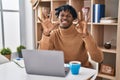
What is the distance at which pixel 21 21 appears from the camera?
3.41 m

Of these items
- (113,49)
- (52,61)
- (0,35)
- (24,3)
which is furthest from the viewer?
(24,3)

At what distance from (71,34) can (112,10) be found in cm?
118

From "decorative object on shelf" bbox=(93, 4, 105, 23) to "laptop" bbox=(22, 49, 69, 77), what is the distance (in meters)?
1.46

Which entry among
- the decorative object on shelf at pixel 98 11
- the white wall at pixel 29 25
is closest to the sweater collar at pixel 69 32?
the decorative object on shelf at pixel 98 11

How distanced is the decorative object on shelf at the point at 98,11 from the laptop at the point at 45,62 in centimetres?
146

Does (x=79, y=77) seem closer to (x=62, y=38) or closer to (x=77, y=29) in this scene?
(x=62, y=38)

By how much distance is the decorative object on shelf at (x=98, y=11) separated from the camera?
259cm

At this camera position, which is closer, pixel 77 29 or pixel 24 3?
pixel 77 29

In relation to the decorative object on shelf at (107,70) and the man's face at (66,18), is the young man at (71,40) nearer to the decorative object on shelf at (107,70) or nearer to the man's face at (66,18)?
the man's face at (66,18)

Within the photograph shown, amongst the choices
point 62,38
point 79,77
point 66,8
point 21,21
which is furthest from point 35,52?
point 21,21

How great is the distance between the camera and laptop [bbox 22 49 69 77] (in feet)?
4.12

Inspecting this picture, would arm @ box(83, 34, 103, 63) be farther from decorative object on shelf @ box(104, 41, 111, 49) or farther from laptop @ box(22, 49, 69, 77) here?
decorative object on shelf @ box(104, 41, 111, 49)

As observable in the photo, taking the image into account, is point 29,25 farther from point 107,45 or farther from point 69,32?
point 69,32

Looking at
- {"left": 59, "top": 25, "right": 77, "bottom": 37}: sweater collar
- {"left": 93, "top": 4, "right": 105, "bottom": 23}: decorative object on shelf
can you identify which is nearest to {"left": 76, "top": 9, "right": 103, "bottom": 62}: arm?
{"left": 59, "top": 25, "right": 77, "bottom": 37}: sweater collar
